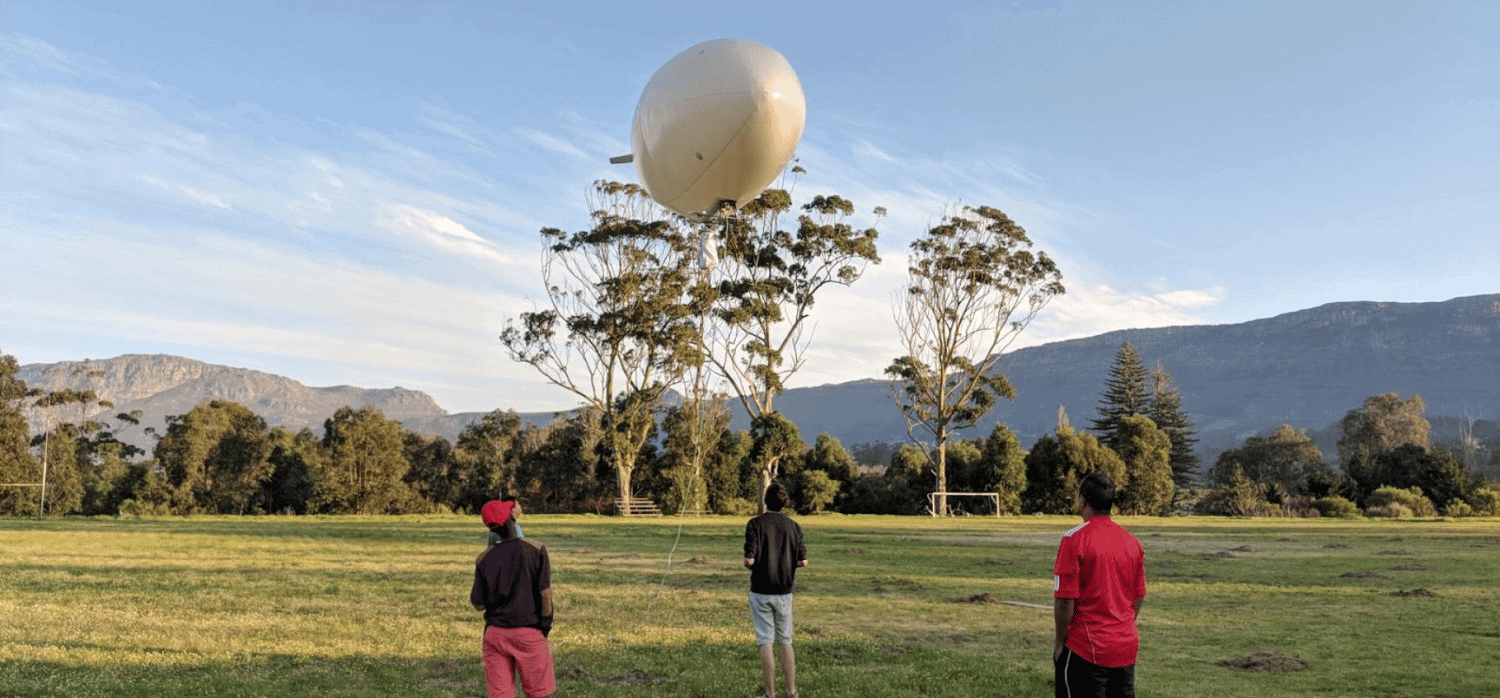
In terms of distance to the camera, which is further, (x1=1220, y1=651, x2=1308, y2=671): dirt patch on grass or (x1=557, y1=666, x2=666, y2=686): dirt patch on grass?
(x1=1220, y1=651, x2=1308, y2=671): dirt patch on grass

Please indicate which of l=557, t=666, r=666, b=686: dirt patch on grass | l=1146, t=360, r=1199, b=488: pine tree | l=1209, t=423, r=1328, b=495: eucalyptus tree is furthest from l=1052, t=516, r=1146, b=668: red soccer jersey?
l=1146, t=360, r=1199, b=488: pine tree

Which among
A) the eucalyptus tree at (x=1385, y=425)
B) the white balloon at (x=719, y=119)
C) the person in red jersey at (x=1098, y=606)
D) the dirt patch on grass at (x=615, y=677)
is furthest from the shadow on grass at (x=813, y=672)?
the eucalyptus tree at (x=1385, y=425)

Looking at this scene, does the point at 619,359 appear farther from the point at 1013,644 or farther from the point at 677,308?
the point at 1013,644

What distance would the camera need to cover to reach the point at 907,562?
24.9 meters

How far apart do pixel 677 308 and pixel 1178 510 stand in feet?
129

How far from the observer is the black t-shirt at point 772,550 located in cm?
899

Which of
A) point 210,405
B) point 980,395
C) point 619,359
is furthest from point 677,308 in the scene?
point 210,405

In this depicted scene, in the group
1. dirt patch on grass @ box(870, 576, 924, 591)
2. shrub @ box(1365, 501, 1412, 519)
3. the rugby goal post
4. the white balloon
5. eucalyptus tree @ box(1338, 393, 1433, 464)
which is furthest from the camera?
eucalyptus tree @ box(1338, 393, 1433, 464)

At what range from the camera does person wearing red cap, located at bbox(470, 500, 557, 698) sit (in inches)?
275

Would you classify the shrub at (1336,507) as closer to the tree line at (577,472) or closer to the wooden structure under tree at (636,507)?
the tree line at (577,472)

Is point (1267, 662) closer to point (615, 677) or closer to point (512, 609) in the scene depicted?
point (615, 677)

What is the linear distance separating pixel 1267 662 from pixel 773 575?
19.9 feet

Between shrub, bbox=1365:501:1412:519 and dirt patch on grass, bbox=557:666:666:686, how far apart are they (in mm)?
55959

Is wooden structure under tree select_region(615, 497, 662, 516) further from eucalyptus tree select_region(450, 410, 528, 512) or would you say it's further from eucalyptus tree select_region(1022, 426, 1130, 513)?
eucalyptus tree select_region(1022, 426, 1130, 513)
